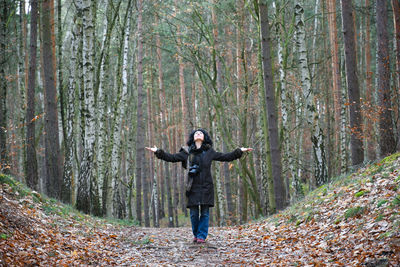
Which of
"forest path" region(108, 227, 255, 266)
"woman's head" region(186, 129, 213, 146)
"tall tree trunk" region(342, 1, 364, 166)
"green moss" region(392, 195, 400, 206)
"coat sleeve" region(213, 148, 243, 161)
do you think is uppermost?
"tall tree trunk" region(342, 1, 364, 166)

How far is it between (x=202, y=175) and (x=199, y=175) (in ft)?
0.20

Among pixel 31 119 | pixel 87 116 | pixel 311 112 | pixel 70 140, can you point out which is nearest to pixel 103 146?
pixel 70 140

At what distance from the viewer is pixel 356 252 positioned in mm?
5215

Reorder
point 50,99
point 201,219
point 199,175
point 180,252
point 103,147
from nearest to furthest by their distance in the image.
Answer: point 180,252
point 201,219
point 199,175
point 50,99
point 103,147

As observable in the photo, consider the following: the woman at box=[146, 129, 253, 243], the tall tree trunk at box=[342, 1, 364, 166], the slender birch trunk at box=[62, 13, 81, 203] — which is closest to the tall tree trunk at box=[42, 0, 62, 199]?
the slender birch trunk at box=[62, 13, 81, 203]

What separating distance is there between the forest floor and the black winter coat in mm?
904

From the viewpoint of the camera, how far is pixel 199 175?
8.37m

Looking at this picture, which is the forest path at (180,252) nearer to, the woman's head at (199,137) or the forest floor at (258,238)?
the forest floor at (258,238)

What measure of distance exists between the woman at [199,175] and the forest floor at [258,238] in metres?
0.52

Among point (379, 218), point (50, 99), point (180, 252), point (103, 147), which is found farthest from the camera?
A: point (103, 147)

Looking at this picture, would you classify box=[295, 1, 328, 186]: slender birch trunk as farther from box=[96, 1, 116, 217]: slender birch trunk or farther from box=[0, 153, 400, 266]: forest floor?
box=[96, 1, 116, 217]: slender birch trunk

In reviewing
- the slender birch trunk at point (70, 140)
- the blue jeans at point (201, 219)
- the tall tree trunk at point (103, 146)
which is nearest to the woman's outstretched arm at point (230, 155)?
the blue jeans at point (201, 219)

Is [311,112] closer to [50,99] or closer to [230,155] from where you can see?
[230,155]

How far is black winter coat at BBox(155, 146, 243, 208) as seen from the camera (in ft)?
26.9
